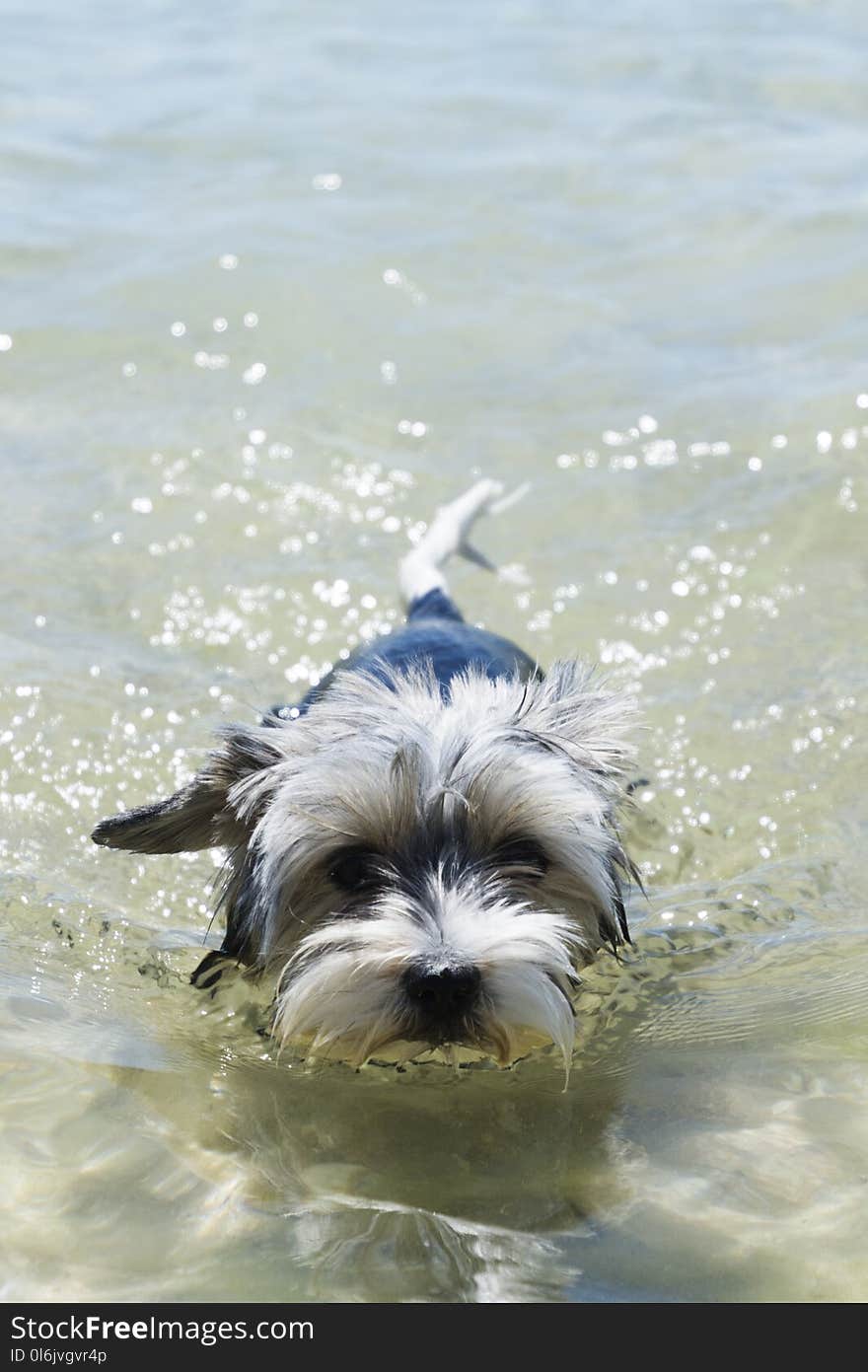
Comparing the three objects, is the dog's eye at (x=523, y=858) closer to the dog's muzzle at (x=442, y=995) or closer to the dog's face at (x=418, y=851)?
the dog's face at (x=418, y=851)

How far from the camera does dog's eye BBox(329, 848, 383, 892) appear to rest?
500 centimetres

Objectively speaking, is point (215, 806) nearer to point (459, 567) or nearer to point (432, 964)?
point (432, 964)

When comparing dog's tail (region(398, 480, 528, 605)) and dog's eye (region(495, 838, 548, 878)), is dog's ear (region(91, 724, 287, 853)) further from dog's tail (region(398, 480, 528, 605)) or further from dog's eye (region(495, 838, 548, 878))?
dog's tail (region(398, 480, 528, 605))

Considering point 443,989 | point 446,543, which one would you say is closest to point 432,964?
point 443,989

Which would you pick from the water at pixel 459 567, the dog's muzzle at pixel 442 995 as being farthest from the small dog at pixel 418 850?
the water at pixel 459 567

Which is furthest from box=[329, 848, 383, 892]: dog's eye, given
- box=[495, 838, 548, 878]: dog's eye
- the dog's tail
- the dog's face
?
the dog's tail

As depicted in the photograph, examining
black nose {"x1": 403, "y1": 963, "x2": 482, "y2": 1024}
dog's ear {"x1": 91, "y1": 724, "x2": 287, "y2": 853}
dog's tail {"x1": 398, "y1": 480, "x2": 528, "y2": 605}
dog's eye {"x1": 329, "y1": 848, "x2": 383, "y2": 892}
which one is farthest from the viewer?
dog's tail {"x1": 398, "y1": 480, "x2": 528, "y2": 605}

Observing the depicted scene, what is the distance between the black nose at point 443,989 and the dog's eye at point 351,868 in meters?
0.57

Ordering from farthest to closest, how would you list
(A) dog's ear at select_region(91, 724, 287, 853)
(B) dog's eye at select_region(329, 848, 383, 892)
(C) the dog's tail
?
1. (C) the dog's tail
2. (A) dog's ear at select_region(91, 724, 287, 853)
3. (B) dog's eye at select_region(329, 848, 383, 892)

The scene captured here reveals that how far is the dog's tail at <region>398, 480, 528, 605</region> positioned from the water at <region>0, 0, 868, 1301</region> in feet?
1.19

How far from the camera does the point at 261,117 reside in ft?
50.3

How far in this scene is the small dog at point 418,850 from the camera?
454 centimetres

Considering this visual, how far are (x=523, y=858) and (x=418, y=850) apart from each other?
38cm
